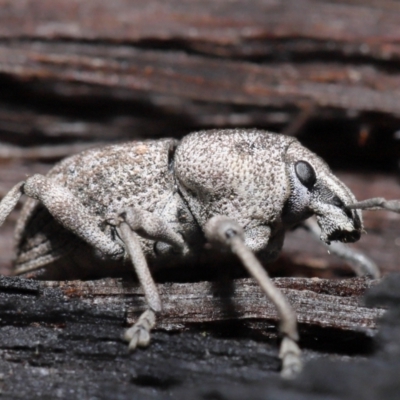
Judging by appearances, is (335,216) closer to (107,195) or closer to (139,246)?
(139,246)

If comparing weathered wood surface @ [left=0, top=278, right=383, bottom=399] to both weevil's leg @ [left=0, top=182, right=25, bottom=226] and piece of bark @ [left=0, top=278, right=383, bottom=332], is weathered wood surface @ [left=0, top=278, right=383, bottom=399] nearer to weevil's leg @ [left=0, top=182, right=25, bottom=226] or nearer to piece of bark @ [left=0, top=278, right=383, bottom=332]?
piece of bark @ [left=0, top=278, right=383, bottom=332]

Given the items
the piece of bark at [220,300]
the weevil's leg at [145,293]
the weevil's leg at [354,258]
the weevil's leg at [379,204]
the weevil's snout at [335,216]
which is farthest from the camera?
the weevil's leg at [354,258]

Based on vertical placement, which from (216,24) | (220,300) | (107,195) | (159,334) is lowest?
(159,334)

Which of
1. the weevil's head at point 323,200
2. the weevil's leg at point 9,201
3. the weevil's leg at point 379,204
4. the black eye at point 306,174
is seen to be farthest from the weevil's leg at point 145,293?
the weevil's leg at point 379,204

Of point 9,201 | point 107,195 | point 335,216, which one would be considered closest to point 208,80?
point 107,195

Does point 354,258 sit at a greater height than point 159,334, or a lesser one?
greater

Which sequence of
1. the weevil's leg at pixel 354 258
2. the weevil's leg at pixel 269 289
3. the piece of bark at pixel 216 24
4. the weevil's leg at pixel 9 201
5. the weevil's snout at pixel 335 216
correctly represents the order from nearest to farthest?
the weevil's leg at pixel 269 289 < the weevil's snout at pixel 335 216 < the weevil's leg at pixel 9 201 < the weevil's leg at pixel 354 258 < the piece of bark at pixel 216 24

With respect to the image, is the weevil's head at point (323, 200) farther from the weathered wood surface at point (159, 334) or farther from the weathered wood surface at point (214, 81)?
the weathered wood surface at point (214, 81)
